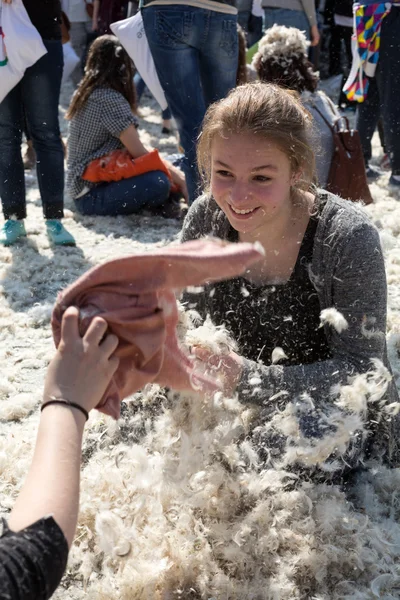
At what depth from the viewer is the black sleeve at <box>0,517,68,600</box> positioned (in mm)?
1088

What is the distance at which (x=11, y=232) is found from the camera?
4234 millimetres

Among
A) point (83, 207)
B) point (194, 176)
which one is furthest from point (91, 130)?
point (194, 176)

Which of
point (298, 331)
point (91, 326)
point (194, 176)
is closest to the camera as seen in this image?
point (91, 326)

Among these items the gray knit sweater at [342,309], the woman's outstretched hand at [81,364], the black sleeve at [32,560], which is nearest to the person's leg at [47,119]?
the gray knit sweater at [342,309]

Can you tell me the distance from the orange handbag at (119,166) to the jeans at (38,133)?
0.51m

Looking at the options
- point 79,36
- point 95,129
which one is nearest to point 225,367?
point 95,129

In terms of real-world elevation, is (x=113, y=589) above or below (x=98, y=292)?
below

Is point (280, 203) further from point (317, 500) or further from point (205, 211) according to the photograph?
point (317, 500)

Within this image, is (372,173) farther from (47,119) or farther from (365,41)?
(47,119)

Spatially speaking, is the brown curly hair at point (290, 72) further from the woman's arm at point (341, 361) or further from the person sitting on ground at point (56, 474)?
the person sitting on ground at point (56, 474)

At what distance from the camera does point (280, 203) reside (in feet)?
6.62

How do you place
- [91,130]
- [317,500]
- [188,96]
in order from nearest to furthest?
[317,500], [188,96], [91,130]

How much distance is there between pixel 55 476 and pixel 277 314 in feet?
3.76

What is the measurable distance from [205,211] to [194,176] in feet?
6.71
